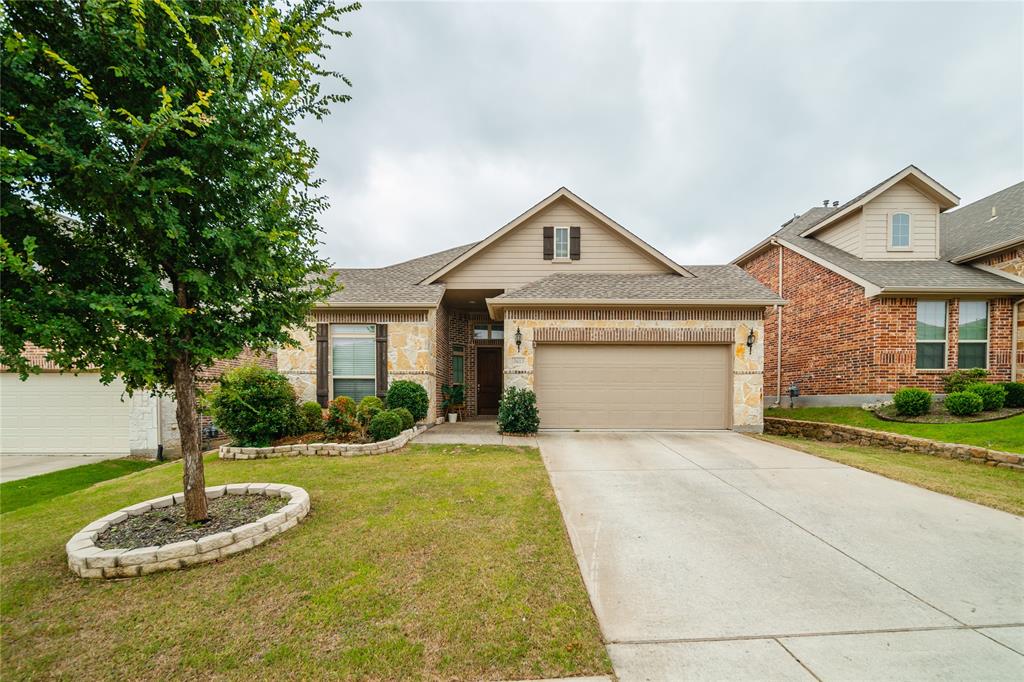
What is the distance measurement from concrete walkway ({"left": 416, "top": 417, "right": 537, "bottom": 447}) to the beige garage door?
1388 mm

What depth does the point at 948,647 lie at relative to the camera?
8.10ft

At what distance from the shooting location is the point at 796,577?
3232 millimetres

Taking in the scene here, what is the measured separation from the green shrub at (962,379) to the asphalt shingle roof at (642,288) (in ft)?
18.4

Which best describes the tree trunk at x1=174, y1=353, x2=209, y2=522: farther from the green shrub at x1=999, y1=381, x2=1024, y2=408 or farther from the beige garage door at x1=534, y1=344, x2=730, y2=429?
the green shrub at x1=999, y1=381, x2=1024, y2=408

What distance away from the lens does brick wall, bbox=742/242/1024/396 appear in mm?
10797

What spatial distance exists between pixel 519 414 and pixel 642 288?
4.81 metres

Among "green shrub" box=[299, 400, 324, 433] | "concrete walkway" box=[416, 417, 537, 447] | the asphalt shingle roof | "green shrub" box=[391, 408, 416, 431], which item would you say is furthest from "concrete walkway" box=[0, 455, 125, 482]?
the asphalt shingle roof

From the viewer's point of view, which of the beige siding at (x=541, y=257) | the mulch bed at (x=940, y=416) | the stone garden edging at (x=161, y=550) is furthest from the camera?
the beige siding at (x=541, y=257)

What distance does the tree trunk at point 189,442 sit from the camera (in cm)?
409

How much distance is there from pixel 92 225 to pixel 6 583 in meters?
3.11

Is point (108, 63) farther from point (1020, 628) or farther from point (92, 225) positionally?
point (1020, 628)

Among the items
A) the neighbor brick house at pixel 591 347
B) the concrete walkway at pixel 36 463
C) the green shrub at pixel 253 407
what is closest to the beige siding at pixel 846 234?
the neighbor brick house at pixel 591 347

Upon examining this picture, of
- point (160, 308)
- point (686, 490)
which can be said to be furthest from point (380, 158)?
point (686, 490)

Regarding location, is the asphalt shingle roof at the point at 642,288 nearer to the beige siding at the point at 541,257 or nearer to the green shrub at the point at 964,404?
the beige siding at the point at 541,257
